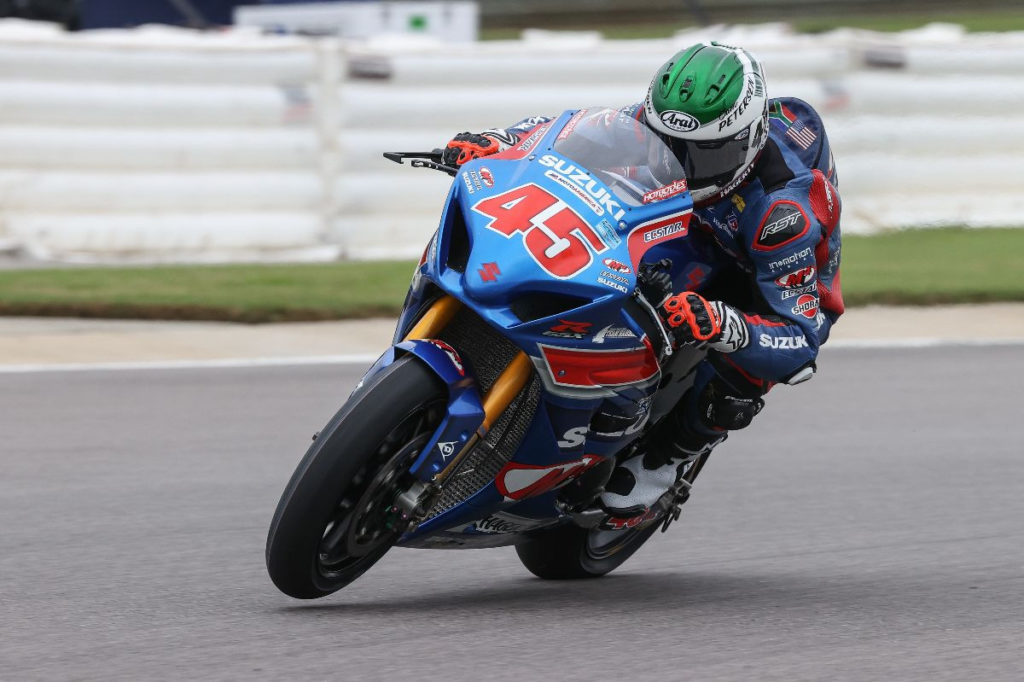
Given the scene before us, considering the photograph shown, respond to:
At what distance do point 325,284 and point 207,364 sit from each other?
1.94 m

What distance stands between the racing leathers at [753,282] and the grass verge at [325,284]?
4.74m

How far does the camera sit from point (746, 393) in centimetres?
444

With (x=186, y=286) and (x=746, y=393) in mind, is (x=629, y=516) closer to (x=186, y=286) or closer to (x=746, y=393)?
(x=746, y=393)

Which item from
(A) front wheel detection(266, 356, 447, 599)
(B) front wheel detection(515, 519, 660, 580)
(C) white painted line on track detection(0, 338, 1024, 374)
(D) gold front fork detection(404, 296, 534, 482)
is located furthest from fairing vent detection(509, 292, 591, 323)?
(C) white painted line on track detection(0, 338, 1024, 374)

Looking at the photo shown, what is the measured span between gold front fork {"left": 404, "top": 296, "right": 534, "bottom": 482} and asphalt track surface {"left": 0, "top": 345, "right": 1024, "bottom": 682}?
1.59 ft

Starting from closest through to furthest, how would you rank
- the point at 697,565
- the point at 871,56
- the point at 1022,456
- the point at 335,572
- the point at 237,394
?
the point at 335,572, the point at 697,565, the point at 1022,456, the point at 237,394, the point at 871,56

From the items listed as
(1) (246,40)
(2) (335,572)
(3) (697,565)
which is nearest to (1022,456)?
(3) (697,565)

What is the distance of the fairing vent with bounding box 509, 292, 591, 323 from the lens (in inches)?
144

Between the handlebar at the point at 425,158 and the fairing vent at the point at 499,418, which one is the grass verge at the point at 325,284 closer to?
the handlebar at the point at 425,158

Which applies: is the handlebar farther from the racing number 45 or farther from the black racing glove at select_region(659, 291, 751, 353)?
the black racing glove at select_region(659, 291, 751, 353)

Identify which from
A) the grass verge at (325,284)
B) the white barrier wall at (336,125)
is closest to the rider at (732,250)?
the grass verge at (325,284)

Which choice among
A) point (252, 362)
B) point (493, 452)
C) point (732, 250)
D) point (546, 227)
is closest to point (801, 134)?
point (732, 250)

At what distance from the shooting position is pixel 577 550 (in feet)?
15.4

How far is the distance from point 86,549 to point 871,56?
8.74 meters
